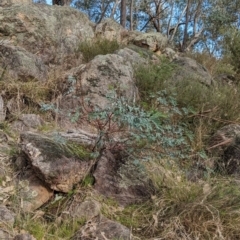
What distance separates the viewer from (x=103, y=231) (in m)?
2.32

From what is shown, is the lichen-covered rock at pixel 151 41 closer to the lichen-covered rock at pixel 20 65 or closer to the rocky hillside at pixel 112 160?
the rocky hillside at pixel 112 160

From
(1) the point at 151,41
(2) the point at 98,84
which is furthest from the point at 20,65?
(1) the point at 151,41

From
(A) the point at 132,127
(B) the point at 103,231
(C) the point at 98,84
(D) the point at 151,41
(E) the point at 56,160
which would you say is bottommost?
(B) the point at 103,231

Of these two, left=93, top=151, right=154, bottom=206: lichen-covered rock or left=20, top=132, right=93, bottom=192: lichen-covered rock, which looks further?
left=93, top=151, right=154, bottom=206: lichen-covered rock

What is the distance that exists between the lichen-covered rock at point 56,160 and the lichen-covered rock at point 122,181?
4.7 inches

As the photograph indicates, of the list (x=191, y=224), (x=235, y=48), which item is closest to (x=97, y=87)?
(x=191, y=224)

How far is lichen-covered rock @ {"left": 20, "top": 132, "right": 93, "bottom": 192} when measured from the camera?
2676 millimetres

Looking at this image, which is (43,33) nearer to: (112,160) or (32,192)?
(112,160)

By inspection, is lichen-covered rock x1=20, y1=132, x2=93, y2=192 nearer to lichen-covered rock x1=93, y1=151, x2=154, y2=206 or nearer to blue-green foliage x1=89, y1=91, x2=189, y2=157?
lichen-covered rock x1=93, y1=151, x2=154, y2=206

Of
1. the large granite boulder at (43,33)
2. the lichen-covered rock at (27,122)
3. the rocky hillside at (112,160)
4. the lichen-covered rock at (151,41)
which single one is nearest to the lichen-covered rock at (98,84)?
the rocky hillside at (112,160)

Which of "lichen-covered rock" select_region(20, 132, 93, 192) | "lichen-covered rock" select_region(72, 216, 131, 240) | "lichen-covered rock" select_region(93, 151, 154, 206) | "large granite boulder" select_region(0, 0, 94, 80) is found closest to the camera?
"lichen-covered rock" select_region(72, 216, 131, 240)

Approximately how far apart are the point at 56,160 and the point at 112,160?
18.4 inches

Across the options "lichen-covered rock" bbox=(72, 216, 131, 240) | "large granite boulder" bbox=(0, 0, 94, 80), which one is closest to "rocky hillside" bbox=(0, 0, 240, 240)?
"lichen-covered rock" bbox=(72, 216, 131, 240)

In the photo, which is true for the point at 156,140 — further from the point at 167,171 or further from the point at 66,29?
the point at 66,29
